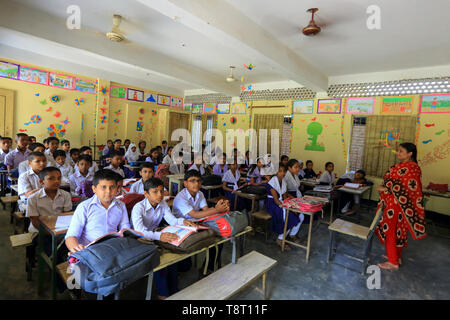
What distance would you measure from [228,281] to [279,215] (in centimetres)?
182

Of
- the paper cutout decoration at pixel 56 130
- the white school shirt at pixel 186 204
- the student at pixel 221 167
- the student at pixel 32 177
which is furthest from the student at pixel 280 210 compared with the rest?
the paper cutout decoration at pixel 56 130

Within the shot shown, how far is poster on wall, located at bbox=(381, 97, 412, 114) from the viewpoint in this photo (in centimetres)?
559

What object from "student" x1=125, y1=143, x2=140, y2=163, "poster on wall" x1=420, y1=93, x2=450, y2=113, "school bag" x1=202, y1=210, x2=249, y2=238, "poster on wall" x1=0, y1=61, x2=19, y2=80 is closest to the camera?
"school bag" x1=202, y1=210, x2=249, y2=238

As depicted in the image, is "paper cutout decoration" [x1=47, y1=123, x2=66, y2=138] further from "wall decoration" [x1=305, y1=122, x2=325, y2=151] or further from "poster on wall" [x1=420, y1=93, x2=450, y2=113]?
"poster on wall" [x1=420, y1=93, x2=450, y2=113]

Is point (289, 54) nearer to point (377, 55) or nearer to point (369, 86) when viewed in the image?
point (377, 55)

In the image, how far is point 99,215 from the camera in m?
1.92

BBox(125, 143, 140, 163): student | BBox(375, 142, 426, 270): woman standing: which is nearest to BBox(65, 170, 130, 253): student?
BBox(375, 142, 426, 270): woman standing

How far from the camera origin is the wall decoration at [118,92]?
26.5ft

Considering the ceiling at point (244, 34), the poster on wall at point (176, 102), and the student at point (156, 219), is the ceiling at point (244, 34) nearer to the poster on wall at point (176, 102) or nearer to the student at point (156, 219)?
the student at point (156, 219)

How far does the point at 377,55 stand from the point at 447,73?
172 cm

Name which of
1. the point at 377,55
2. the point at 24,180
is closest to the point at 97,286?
the point at 24,180

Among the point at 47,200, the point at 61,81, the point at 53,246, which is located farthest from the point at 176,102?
the point at 53,246

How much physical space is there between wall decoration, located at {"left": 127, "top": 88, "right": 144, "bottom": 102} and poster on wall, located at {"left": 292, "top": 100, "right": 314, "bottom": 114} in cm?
536

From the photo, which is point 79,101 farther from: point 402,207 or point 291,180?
point 402,207
